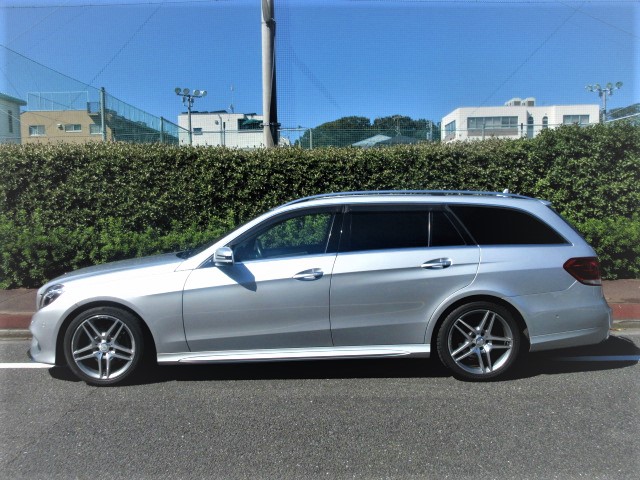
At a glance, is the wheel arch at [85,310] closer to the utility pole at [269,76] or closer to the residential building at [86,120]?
the utility pole at [269,76]

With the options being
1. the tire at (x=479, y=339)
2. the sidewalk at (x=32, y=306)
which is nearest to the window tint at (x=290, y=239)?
the tire at (x=479, y=339)

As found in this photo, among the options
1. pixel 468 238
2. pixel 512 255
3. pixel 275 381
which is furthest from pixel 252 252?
pixel 512 255

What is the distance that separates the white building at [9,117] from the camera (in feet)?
43.5

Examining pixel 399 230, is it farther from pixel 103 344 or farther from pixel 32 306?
pixel 32 306

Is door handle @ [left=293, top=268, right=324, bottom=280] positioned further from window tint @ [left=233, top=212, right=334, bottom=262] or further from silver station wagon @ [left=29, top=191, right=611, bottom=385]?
window tint @ [left=233, top=212, right=334, bottom=262]

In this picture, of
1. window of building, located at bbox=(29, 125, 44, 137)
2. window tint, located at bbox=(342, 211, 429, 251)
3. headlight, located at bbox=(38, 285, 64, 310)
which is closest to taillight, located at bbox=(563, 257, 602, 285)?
window tint, located at bbox=(342, 211, 429, 251)

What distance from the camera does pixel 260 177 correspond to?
384 inches

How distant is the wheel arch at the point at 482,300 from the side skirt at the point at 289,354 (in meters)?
0.18

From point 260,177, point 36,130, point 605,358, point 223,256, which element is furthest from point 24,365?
point 36,130

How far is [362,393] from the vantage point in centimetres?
473

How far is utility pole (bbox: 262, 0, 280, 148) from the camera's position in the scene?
10953mm

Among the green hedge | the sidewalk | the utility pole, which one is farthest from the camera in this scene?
the utility pole

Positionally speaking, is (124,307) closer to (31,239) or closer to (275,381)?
(275,381)

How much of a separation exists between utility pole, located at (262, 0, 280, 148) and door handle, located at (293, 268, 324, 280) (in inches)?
261
